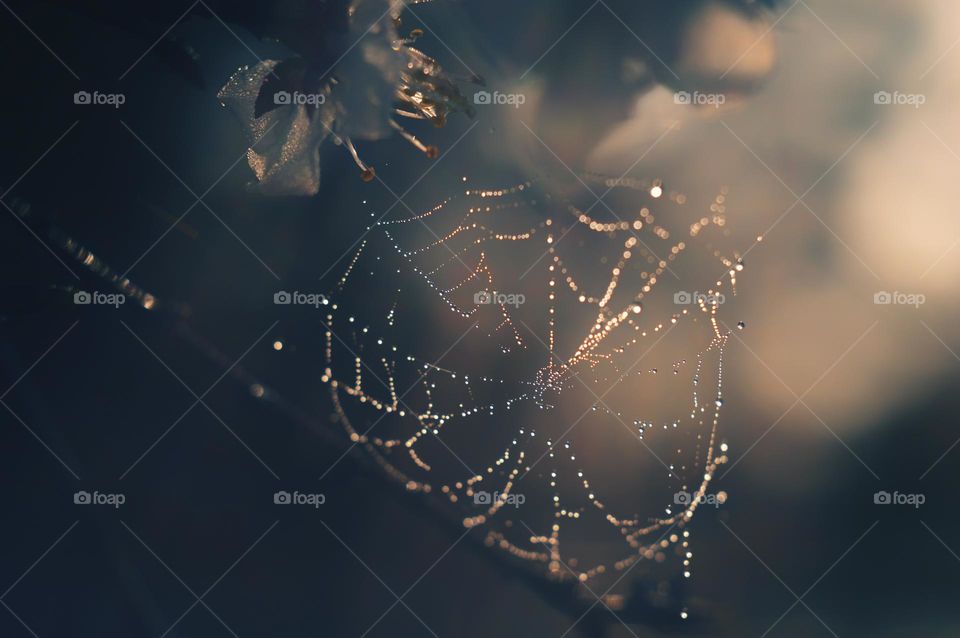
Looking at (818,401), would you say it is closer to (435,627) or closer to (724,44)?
(724,44)

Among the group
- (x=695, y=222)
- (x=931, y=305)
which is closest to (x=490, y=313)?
(x=695, y=222)

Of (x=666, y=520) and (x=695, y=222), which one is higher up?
(x=695, y=222)

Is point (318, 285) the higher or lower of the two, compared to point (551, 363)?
lower
